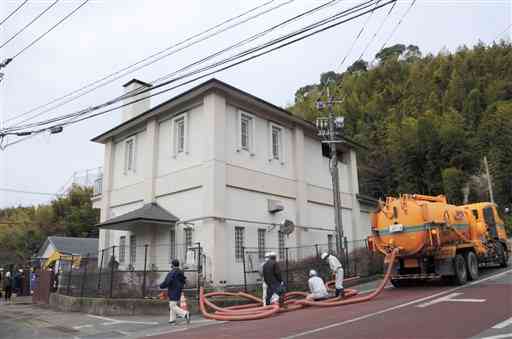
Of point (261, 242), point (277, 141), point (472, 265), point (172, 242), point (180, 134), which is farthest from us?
point (277, 141)

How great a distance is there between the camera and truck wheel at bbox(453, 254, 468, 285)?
15.3m

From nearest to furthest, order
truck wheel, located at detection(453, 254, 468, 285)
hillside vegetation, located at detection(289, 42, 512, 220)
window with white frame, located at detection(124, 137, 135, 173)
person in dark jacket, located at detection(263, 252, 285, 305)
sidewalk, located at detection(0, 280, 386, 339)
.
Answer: sidewalk, located at detection(0, 280, 386, 339)
person in dark jacket, located at detection(263, 252, 285, 305)
truck wheel, located at detection(453, 254, 468, 285)
window with white frame, located at detection(124, 137, 135, 173)
hillside vegetation, located at detection(289, 42, 512, 220)

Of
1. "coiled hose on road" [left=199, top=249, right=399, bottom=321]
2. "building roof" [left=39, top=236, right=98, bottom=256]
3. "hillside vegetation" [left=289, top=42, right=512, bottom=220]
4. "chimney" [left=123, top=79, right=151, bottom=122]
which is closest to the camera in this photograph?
"coiled hose on road" [left=199, top=249, right=399, bottom=321]

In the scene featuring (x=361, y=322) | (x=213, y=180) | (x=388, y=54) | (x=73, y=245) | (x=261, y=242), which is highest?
(x=388, y=54)

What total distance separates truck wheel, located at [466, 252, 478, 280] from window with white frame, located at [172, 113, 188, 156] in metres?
12.8

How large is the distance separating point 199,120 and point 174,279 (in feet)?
31.7

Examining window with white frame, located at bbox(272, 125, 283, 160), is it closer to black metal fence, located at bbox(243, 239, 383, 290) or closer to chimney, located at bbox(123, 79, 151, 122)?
black metal fence, located at bbox(243, 239, 383, 290)

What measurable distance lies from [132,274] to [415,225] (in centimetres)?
1033

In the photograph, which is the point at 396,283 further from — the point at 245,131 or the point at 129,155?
the point at 129,155

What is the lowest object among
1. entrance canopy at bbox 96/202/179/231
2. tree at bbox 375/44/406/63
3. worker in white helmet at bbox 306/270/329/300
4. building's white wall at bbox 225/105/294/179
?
worker in white helmet at bbox 306/270/329/300

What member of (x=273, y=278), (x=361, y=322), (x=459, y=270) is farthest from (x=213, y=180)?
(x=361, y=322)

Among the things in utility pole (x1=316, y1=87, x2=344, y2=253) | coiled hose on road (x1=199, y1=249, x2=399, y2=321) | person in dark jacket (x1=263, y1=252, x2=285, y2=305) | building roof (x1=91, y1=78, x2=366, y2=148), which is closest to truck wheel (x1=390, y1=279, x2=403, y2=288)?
coiled hose on road (x1=199, y1=249, x2=399, y2=321)

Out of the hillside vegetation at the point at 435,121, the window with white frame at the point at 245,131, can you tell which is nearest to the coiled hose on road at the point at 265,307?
the window with white frame at the point at 245,131

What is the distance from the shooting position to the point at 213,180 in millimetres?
18719
